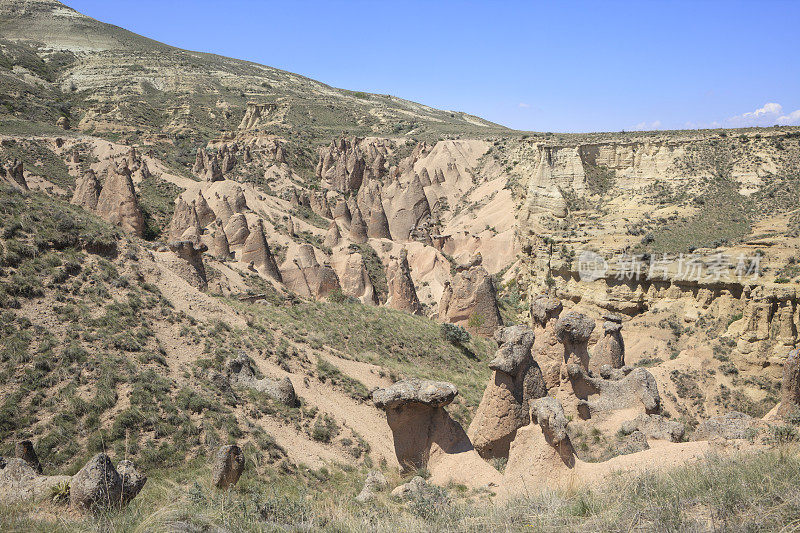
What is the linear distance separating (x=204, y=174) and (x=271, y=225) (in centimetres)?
1765

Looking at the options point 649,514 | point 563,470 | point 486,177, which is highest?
point 486,177

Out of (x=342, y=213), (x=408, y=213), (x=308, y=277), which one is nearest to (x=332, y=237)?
(x=342, y=213)

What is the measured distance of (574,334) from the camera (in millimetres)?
15805

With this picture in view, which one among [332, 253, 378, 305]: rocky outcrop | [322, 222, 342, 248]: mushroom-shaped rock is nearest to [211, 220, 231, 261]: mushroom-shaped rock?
[332, 253, 378, 305]: rocky outcrop

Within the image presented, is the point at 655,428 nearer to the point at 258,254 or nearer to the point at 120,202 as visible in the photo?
the point at 258,254

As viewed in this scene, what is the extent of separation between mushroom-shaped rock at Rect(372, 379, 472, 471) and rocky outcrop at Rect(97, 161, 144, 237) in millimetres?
32955

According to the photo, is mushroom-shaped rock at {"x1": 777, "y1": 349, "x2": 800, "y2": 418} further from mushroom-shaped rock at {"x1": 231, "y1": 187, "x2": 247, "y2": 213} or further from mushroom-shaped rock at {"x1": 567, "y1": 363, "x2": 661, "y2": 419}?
mushroom-shaped rock at {"x1": 231, "y1": 187, "x2": 247, "y2": 213}

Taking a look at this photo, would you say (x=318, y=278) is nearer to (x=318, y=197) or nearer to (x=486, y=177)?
(x=318, y=197)

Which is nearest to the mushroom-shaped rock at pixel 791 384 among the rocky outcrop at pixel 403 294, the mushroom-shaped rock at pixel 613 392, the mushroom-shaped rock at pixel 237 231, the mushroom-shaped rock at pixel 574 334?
the mushroom-shaped rock at pixel 613 392

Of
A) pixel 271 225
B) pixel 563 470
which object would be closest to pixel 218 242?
pixel 271 225

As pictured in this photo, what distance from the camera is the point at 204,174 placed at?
54.2m

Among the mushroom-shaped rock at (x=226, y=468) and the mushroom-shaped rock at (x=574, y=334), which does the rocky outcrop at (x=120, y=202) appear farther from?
the mushroom-shaped rock at (x=574, y=334)

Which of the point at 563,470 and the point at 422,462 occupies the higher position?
the point at 563,470

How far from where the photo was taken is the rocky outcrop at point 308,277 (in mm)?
35062
